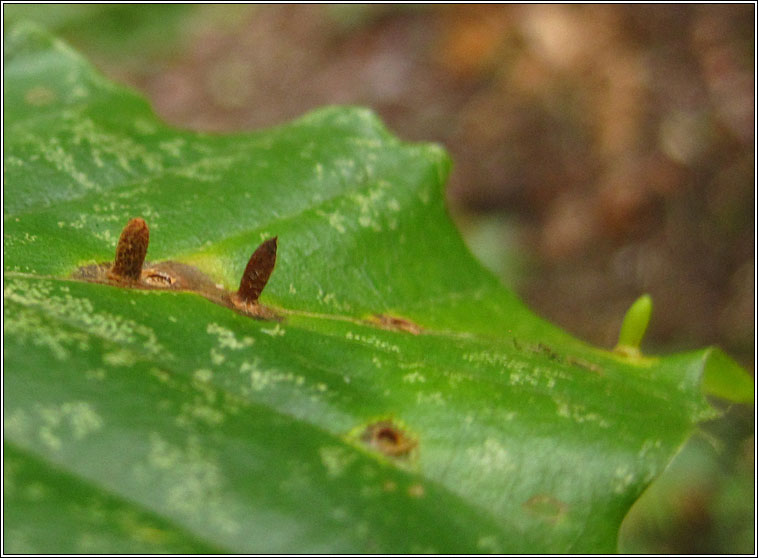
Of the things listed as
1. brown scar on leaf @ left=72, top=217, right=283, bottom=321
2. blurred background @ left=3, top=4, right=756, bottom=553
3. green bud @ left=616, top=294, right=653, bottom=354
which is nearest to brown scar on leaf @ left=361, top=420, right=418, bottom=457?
brown scar on leaf @ left=72, top=217, right=283, bottom=321

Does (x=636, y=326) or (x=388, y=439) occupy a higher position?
(x=636, y=326)

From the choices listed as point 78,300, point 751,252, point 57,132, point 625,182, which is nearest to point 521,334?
point 78,300

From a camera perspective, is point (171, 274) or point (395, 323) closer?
point (171, 274)

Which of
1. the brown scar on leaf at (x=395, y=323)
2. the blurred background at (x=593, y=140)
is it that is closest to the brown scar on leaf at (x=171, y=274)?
the brown scar on leaf at (x=395, y=323)

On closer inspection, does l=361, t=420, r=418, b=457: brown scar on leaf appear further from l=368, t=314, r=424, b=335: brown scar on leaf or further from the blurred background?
the blurred background

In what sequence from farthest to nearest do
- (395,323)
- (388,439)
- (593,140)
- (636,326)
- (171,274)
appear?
(593,140) → (636,326) → (395,323) → (171,274) → (388,439)

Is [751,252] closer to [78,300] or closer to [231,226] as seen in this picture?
[231,226]

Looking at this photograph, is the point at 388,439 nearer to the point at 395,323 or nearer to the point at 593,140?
the point at 395,323

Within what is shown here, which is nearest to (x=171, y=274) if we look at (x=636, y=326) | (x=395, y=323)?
(x=395, y=323)
